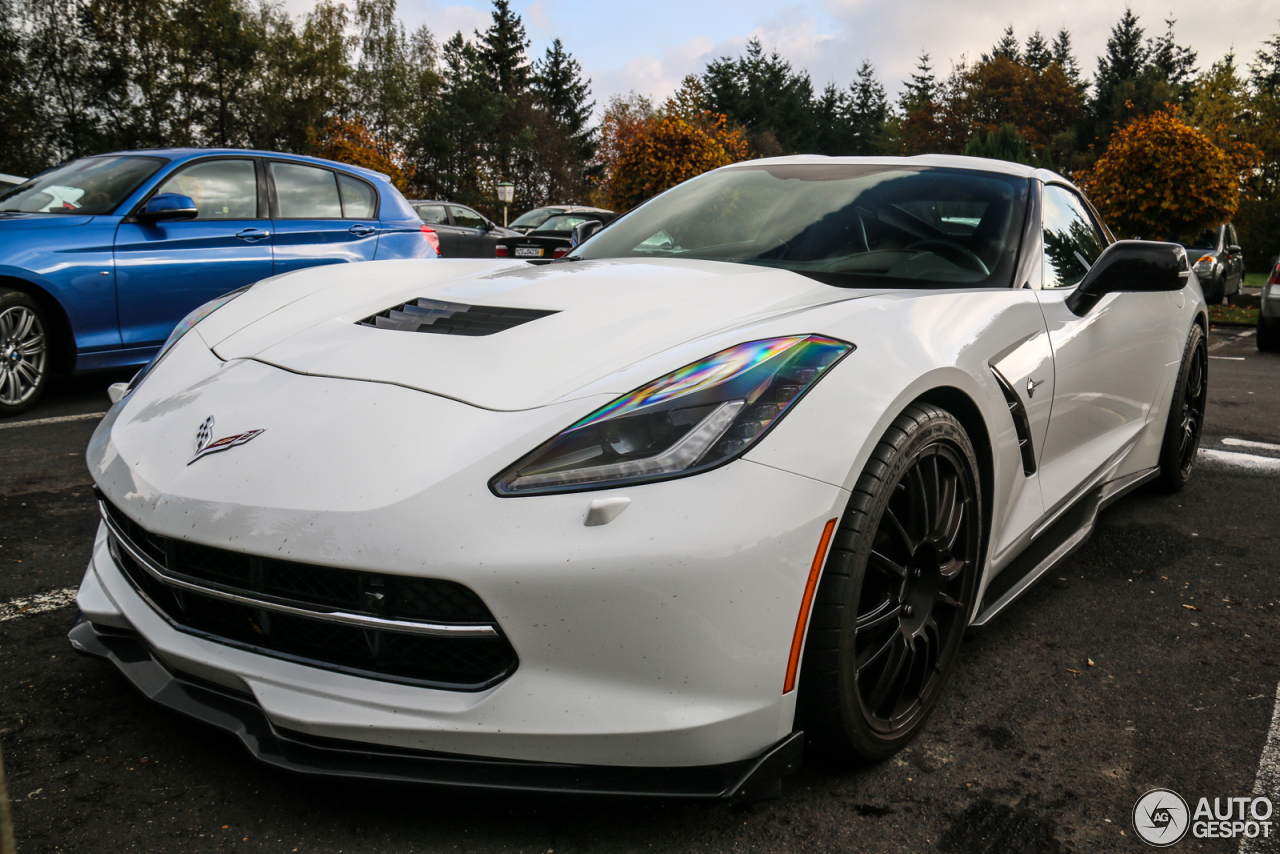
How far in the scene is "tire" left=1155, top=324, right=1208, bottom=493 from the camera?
11.7ft

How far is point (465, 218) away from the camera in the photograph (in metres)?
14.7

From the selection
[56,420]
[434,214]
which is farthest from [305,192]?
[434,214]

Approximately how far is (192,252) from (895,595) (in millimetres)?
4973

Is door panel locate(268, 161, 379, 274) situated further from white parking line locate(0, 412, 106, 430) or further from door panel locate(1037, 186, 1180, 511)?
door panel locate(1037, 186, 1180, 511)

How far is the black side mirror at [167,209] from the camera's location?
5.06 m

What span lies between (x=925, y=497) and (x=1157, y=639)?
1.11 metres

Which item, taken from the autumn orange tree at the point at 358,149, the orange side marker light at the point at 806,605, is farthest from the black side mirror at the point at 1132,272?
the autumn orange tree at the point at 358,149

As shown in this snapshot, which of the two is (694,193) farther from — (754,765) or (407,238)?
(407,238)

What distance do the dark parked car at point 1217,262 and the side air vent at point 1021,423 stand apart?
1463 cm

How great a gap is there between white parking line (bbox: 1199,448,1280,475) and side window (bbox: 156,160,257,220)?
5.63m

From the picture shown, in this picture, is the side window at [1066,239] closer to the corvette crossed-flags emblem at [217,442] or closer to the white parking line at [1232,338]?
the corvette crossed-flags emblem at [217,442]

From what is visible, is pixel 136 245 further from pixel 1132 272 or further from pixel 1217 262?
pixel 1217 262

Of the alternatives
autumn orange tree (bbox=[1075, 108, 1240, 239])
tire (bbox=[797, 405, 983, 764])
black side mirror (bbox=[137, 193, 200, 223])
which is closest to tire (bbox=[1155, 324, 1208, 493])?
tire (bbox=[797, 405, 983, 764])

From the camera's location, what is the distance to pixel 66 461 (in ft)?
12.8
